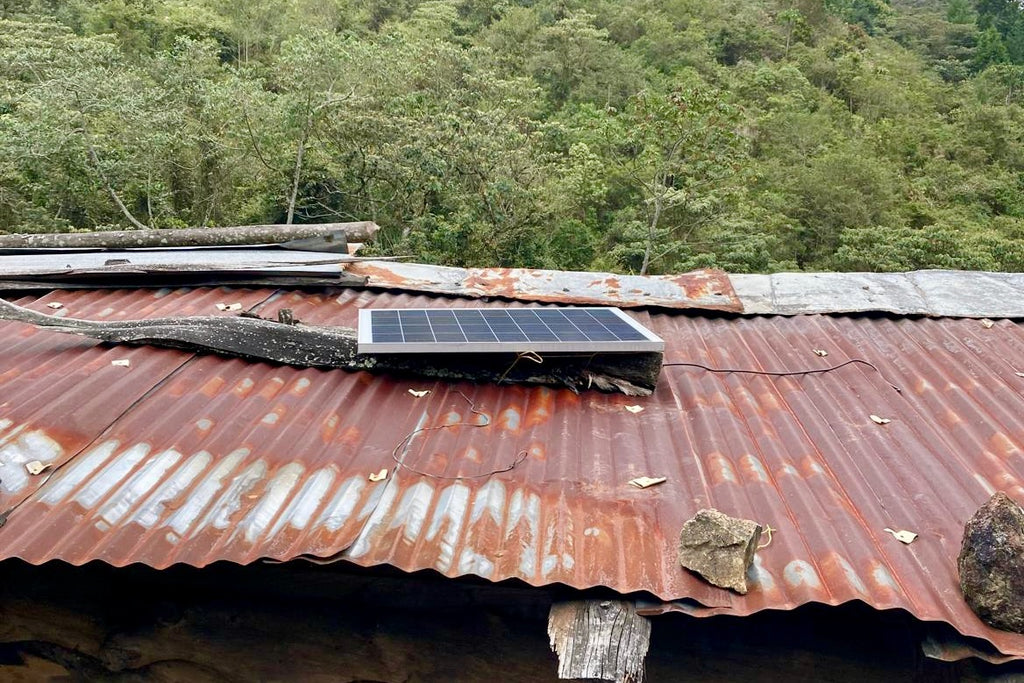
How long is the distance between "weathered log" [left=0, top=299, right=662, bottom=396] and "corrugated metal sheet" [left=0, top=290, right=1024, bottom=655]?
9 cm

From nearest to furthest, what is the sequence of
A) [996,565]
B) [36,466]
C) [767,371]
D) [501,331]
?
[996,565]
[36,466]
[501,331]
[767,371]

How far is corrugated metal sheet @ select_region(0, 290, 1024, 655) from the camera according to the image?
2898mm

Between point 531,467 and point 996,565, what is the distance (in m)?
1.86

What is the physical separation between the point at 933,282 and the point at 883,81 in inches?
1313

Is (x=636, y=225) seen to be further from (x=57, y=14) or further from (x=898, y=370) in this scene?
(x=57, y=14)

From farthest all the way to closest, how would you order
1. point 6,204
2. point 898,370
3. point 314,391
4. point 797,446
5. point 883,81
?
point 883,81, point 6,204, point 898,370, point 314,391, point 797,446

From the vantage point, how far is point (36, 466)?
11.0 ft

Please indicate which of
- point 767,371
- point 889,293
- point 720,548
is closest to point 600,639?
point 720,548

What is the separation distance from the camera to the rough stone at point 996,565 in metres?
2.57

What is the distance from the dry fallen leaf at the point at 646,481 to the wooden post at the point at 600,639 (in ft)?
2.55

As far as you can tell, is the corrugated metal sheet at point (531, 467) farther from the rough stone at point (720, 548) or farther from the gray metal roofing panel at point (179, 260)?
the gray metal roofing panel at point (179, 260)

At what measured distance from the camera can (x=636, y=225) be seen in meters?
19.8

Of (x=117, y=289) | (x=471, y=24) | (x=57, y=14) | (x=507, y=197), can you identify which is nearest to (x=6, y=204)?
(x=507, y=197)

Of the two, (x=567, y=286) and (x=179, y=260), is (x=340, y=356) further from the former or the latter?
(x=179, y=260)
